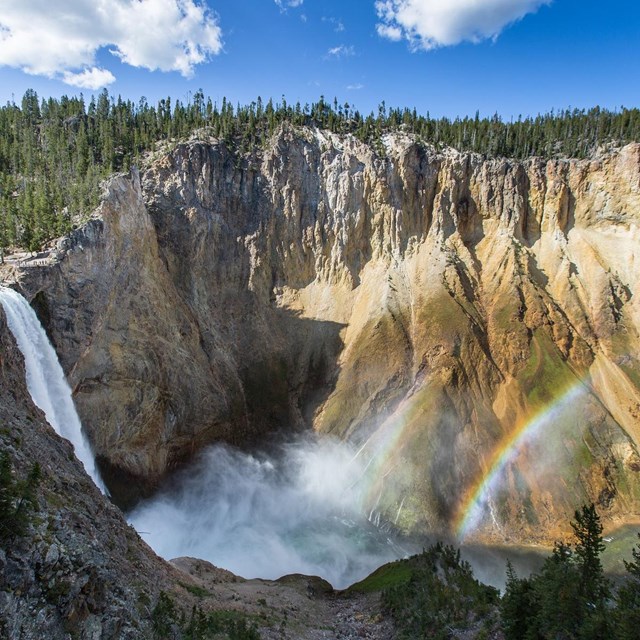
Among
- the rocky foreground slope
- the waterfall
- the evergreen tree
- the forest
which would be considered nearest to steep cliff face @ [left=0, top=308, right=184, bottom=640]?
the rocky foreground slope

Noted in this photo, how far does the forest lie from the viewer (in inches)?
2174

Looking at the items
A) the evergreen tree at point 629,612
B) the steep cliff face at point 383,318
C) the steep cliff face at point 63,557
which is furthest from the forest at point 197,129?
the evergreen tree at point 629,612

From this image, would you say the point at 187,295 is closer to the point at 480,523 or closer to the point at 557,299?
the point at 480,523

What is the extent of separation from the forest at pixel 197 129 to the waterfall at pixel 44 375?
1985 cm

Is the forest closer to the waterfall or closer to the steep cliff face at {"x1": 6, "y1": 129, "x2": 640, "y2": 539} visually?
the steep cliff face at {"x1": 6, "y1": 129, "x2": 640, "y2": 539}

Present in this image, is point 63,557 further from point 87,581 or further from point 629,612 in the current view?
point 629,612

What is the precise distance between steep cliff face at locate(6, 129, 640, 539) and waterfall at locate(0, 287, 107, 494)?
1.96m

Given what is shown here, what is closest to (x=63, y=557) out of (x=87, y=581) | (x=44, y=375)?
(x=87, y=581)

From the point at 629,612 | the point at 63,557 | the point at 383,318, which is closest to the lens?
the point at 63,557

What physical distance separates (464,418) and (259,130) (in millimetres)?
46417

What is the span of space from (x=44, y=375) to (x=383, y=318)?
34405mm

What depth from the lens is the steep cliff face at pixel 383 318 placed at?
39.9 meters

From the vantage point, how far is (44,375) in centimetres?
3100

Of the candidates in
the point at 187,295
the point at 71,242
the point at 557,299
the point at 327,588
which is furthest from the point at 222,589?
the point at 557,299
